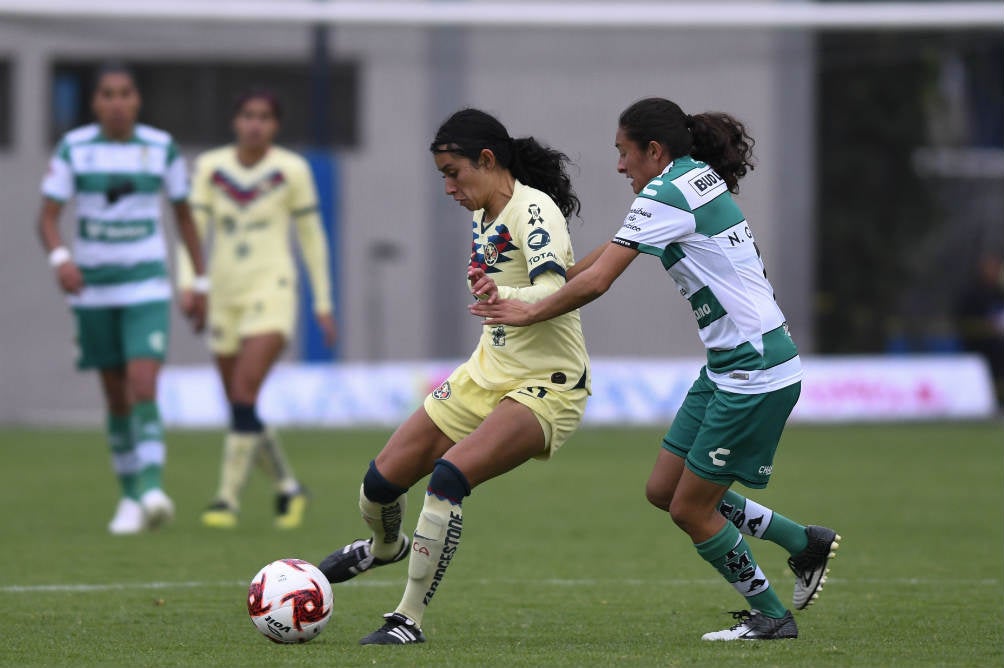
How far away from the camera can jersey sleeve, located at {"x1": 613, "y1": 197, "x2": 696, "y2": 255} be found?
6016mm

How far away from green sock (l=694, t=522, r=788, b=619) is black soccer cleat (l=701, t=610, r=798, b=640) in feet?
0.08

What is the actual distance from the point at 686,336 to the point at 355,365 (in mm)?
3723

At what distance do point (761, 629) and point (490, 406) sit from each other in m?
1.31

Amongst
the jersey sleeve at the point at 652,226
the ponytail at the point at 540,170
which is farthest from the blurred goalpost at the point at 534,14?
the jersey sleeve at the point at 652,226

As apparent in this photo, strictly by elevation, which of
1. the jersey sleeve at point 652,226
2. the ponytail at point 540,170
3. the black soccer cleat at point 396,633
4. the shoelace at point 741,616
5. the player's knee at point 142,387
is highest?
the ponytail at point 540,170

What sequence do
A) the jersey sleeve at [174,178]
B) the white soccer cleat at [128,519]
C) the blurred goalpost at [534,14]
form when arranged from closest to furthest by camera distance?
the white soccer cleat at [128,519] < the jersey sleeve at [174,178] < the blurred goalpost at [534,14]

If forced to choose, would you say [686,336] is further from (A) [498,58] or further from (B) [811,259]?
(A) [498,58]

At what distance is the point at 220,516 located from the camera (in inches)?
401

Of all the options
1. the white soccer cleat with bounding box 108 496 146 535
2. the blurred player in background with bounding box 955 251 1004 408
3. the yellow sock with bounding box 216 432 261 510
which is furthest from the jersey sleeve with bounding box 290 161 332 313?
the blurred player in background with bounding box 955 251 1004 408

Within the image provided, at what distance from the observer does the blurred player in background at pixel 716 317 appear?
6086mm

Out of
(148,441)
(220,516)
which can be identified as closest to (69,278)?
(148,441)

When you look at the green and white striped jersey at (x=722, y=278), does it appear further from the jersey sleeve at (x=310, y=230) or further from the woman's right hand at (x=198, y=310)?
the jersey sleeve at (x=310, y=230)

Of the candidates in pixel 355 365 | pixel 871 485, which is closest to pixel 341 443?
pixel 355 365

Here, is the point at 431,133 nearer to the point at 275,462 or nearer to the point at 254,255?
the point at 254,255
